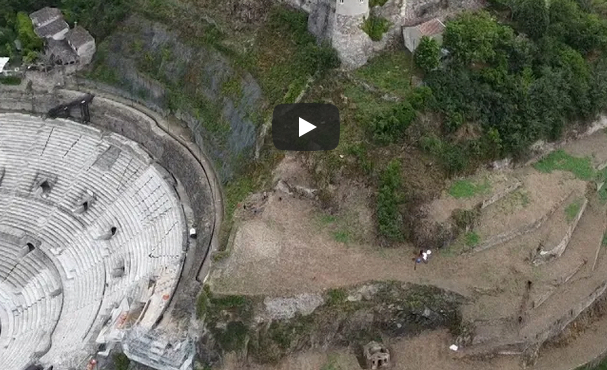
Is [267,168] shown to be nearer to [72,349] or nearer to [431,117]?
[431,117]

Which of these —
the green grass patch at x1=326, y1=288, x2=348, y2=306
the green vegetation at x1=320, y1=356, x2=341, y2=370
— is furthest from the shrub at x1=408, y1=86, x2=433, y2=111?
the green vegetation at x1=320, y1=356, x2=341, y2=370

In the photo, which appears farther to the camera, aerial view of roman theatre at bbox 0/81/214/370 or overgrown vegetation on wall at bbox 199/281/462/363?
aerial view of roman theatre at bbox 0/81/214/370

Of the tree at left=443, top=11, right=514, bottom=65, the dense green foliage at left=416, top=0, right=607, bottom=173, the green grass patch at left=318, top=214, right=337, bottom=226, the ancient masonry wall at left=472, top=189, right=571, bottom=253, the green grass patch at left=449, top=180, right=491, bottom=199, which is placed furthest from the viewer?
the tree at left=443, top=11, right=514, bottom=65

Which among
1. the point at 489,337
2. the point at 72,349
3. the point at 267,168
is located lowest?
the point at 72,349

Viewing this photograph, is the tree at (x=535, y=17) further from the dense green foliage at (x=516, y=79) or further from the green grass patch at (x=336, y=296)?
the green grass patch at (x=336, y=296)

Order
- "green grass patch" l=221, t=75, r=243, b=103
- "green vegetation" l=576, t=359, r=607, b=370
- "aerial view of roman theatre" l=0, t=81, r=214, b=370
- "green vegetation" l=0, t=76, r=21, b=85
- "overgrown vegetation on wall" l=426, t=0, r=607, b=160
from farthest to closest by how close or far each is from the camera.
→ "green vegetation" l=0, t=76, r=21, b=85
"green grass patch" l=221, t=75, r=243, b=103
"overgrown vegetation on wall" l=426, t=0, r=607, b=160
"aerial view of roman theatre" l=0, t=81, r=214, b=370
"green vegetation" l=576, t=359, r=607, b=370

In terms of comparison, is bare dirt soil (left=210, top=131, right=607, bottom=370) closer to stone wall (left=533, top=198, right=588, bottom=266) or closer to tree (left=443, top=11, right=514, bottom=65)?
stone wall (left=533, top=198, right=588, bottom=266)

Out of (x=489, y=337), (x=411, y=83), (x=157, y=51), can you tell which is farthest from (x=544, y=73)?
(x=157, y=51)
